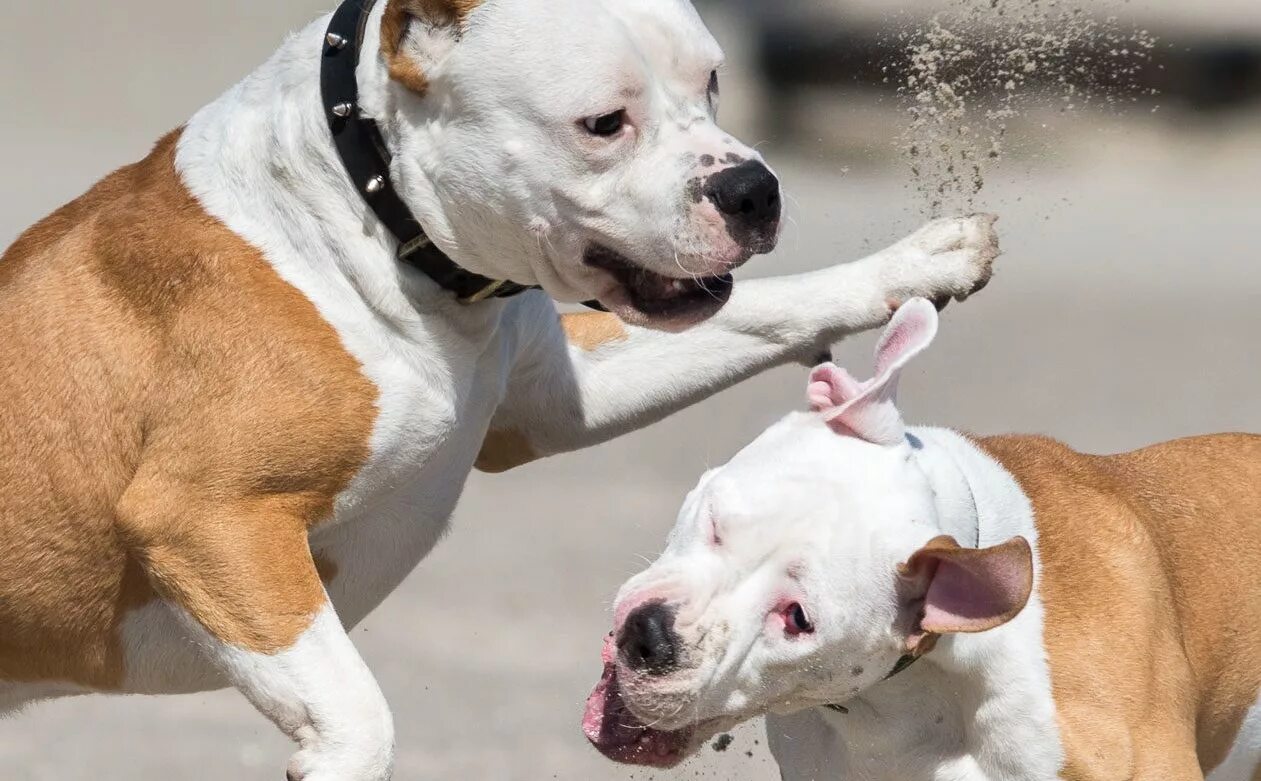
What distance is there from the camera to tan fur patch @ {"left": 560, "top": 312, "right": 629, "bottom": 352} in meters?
5.29

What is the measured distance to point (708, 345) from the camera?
207 inches

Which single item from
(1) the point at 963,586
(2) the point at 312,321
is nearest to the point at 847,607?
(1) the point at 963,586

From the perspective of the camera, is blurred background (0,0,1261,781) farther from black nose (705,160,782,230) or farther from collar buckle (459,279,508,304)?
black nose (705,160,782,230)

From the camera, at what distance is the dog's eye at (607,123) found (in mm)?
4043

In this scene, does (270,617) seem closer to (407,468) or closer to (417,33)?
(407,468)

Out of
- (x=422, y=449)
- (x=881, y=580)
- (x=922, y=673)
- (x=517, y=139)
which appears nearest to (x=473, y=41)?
(x=517, y=139)

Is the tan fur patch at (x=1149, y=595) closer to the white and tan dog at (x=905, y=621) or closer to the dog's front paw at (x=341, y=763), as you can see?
the white and tan dog at (x=905, y=621)

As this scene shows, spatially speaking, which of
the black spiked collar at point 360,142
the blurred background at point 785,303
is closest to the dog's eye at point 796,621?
the black spiked collar at point 360,142

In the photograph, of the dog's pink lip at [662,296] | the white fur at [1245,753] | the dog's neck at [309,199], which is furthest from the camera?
the white fur at [1245,753]

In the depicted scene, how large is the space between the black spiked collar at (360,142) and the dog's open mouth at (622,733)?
103 cm

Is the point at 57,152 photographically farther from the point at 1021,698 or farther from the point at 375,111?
the point at 1021,698

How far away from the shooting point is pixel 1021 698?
13.7 ft

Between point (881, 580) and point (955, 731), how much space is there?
1.87ft

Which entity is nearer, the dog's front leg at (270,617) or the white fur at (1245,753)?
the dog's front leg at (270,617)
